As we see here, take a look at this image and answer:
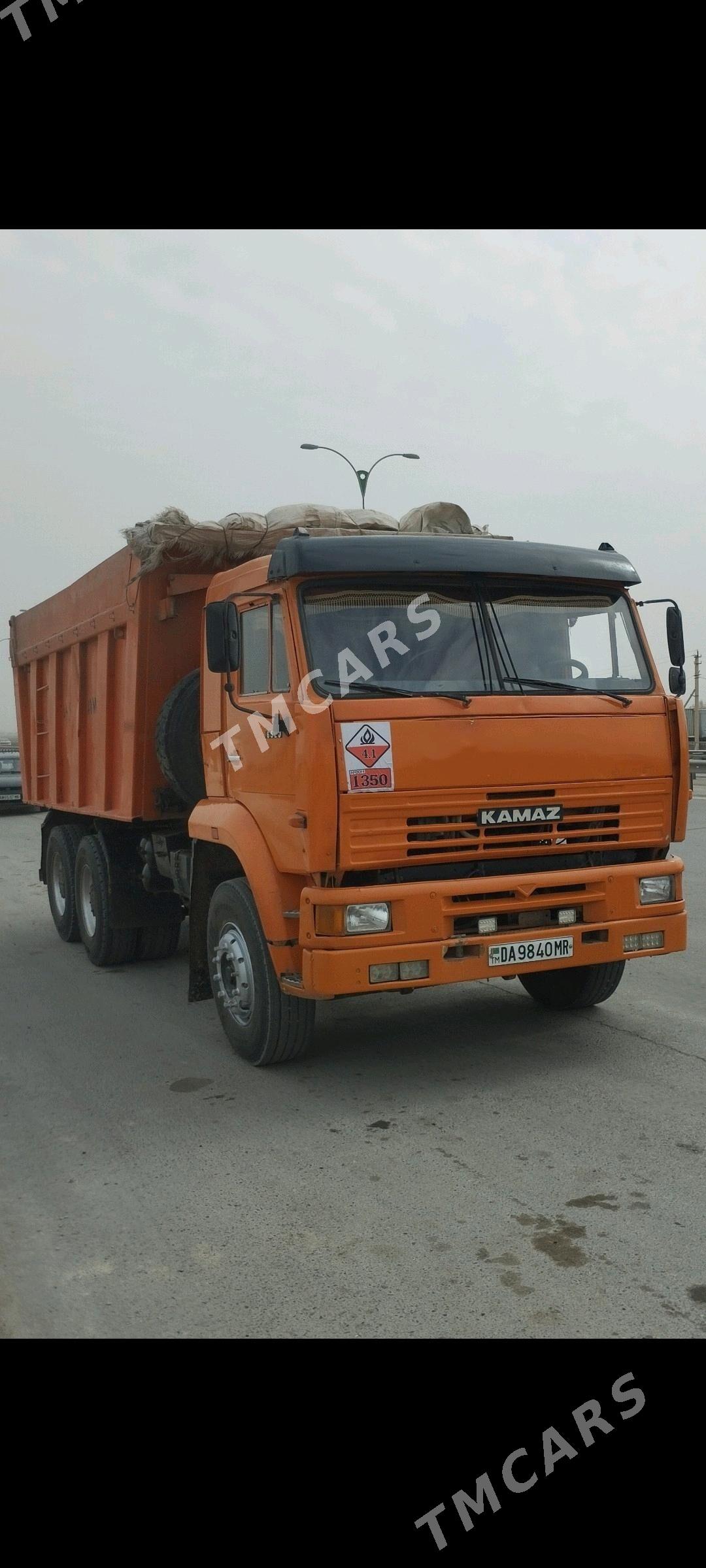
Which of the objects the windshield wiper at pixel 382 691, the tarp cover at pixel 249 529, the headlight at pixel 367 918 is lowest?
the headlight at pixel 367 918

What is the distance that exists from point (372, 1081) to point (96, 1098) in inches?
50.0

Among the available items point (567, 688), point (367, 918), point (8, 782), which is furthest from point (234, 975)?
point (8, 782)

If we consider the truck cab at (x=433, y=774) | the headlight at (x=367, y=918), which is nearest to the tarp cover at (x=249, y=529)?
the truck cab at (x=433, y=774)

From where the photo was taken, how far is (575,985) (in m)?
6.73

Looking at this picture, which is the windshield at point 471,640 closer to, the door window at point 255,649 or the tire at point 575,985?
the door window at point 255,649

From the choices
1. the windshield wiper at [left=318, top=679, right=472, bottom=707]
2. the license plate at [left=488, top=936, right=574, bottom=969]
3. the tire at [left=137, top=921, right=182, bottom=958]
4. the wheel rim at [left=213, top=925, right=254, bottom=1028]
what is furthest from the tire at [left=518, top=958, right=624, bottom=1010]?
the tire at [left=137, top=921, right=182, bottom=958]

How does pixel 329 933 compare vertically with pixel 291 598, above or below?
below

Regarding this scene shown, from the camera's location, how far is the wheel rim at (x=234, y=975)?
19.6ft

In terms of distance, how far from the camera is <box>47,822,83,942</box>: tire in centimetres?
955

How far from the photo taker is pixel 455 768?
533 cm

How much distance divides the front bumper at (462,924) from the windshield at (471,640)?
880 millimetres
